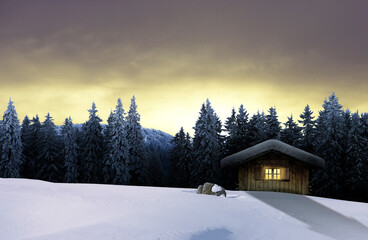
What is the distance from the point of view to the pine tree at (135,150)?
43.9m

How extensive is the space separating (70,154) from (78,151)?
8.15 feet

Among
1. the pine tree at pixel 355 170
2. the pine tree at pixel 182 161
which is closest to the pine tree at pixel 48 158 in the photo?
the pine tree at pixel 182 161

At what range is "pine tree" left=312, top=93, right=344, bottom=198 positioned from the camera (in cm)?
3766

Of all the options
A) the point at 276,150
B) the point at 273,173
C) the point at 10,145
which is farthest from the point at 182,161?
the point at 276,150

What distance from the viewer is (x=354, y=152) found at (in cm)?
3797

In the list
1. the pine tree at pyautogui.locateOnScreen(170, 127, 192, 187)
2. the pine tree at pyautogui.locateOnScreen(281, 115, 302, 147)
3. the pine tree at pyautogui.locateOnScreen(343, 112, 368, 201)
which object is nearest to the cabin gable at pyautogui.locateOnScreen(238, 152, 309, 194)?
the pine tree at pyautogui.locateOnScreen(343, 112, 368, 201)

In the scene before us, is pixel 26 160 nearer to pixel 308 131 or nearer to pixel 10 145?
pixel 10 145

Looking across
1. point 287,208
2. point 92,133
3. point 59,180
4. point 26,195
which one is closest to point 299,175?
point 287,208

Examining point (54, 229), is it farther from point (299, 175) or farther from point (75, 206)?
point (299, 175)

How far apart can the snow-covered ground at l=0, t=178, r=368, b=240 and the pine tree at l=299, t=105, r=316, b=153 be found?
29.3 m

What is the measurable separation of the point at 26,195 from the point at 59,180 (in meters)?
36.8

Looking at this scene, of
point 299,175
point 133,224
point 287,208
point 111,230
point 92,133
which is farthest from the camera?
point 92,133

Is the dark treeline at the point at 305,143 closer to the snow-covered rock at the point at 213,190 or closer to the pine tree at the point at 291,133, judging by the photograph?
the pine tree at the point at 291,133

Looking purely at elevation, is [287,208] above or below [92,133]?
below
